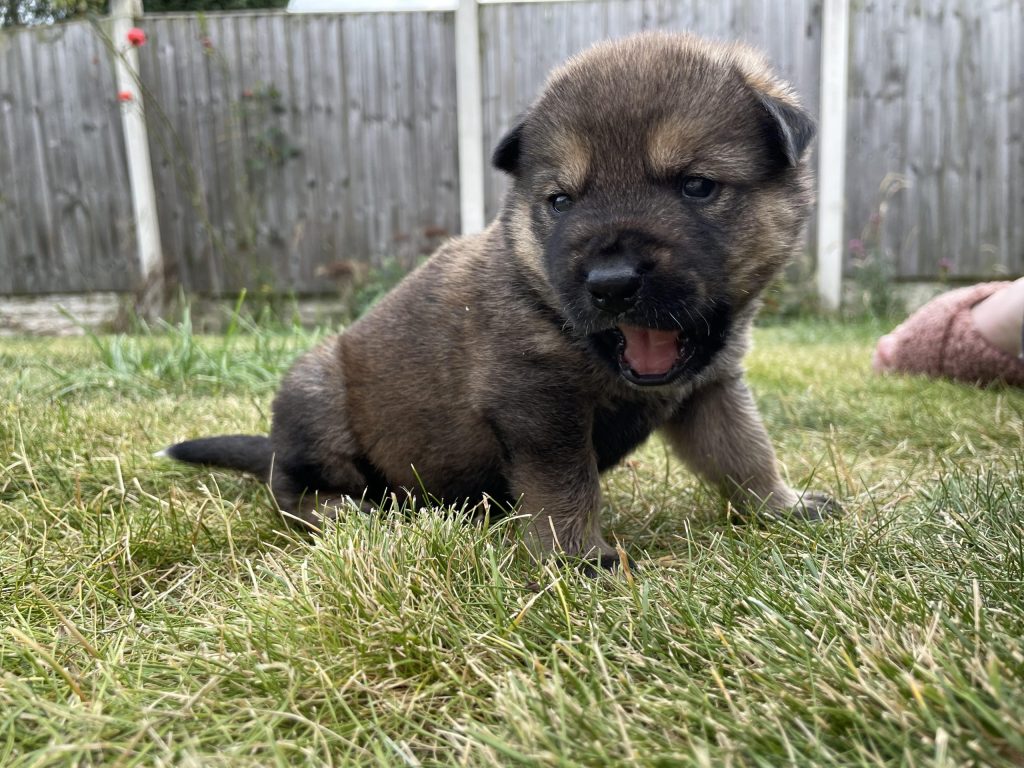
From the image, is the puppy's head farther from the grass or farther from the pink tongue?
the grass

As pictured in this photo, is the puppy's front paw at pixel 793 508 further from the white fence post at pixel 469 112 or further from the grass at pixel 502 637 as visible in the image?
the white fence post at pixel 469 112

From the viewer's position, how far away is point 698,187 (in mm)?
2008

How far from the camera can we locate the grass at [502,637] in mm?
1143

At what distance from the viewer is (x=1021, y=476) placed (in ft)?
6.77

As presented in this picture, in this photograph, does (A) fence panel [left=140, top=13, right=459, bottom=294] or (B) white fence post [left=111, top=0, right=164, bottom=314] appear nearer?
(B) white fence post [left=111, top=0, right=164, bottom=314]

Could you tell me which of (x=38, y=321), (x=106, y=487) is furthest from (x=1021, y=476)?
(x=38, y=321)

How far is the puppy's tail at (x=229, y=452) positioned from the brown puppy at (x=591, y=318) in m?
0.10

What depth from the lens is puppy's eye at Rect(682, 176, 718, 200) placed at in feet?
6.56

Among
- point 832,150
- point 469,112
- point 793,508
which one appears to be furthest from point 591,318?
point 832,150

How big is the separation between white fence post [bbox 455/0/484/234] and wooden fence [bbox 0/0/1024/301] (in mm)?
211

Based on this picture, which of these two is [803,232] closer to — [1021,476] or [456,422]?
[1021,476]

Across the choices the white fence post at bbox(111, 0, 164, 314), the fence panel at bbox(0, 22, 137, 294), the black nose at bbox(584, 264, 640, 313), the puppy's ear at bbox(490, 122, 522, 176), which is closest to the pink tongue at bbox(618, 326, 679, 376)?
the black nose at bbox(584, 264, 640, 313)

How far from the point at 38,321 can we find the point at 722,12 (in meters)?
6.93

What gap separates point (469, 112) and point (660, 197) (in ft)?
19.6
